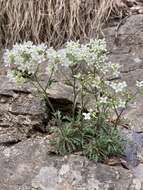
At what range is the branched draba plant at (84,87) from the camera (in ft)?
6.63

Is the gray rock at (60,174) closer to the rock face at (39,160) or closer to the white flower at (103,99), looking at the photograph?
the rock face at (39,160)

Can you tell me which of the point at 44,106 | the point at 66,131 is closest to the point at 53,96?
the point at 44,106

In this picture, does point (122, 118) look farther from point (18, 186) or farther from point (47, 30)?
point (47, 30)

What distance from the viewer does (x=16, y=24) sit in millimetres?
3178

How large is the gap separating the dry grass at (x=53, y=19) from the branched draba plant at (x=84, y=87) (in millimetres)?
923

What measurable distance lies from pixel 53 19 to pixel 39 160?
127 centimetres

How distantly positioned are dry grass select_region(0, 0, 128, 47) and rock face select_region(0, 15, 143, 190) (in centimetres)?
53

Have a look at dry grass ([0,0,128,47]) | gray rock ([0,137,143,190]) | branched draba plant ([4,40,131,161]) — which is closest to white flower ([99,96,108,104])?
branched draba plant ([4,40,131,161])

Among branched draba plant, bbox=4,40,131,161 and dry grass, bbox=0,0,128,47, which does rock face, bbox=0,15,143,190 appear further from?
dry grass, bbox=0,0,128,47

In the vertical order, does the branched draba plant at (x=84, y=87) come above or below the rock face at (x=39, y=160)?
above

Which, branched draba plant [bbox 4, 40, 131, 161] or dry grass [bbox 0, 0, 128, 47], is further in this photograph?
dry grass [bbox 0, 0, 128, 47]

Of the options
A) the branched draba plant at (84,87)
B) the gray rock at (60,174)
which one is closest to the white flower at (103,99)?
the branched draba plant at (84,87)

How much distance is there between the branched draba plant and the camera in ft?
6.63

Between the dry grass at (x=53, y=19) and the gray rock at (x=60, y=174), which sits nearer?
the gray rock at (x=60, y=174)
